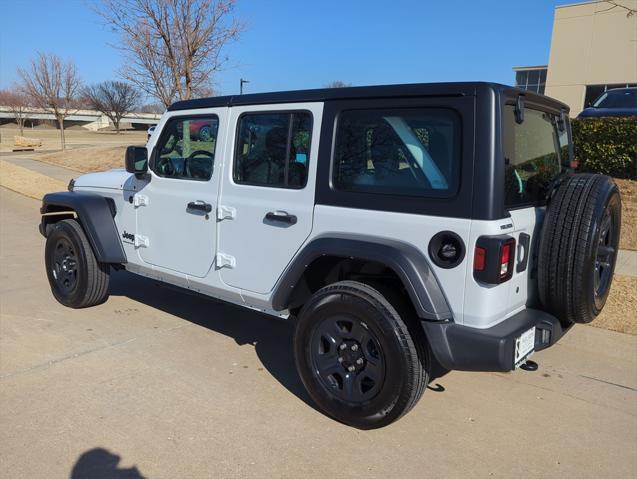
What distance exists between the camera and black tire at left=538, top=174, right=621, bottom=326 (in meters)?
2.88

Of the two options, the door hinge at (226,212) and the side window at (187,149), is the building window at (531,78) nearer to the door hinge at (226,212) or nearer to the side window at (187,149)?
the side window at (187,149)

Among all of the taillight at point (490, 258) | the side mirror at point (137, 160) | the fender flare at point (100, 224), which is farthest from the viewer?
the fender flare at point (100, 224)

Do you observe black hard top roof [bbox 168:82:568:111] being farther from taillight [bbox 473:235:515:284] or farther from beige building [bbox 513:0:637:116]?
beige building [bbox 513:0:637:116]

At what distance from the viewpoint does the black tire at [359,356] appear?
288cm

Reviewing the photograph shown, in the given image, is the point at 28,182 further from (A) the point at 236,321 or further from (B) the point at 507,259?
(B) the point at 507,259

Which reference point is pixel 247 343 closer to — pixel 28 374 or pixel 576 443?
pixel 28 374

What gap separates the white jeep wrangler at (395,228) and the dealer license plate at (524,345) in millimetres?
17

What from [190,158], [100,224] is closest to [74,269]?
[100,224]

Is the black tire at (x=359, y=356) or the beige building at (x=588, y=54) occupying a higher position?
the beige building at (x=588, y=54)

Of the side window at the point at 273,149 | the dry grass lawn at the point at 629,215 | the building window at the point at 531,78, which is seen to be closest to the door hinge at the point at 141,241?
the side window at the point at 273,149

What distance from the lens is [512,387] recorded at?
374cm

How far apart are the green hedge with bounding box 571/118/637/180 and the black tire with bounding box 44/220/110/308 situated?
689 centimetres

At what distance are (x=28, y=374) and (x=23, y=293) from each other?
2158 mm

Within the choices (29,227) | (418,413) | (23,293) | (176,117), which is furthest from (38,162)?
(418,413)
